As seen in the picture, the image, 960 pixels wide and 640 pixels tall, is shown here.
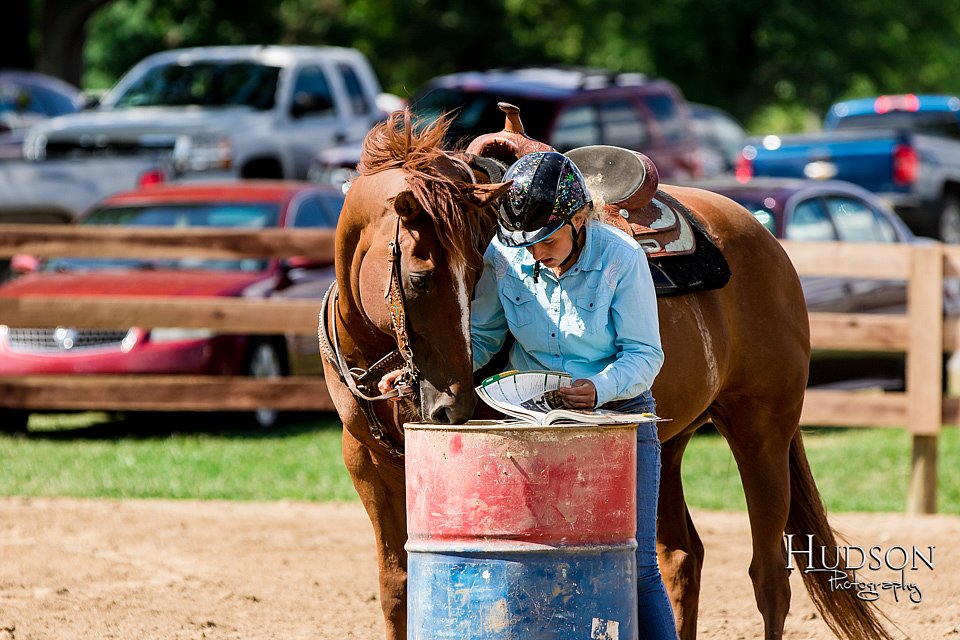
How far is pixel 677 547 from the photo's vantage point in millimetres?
5363

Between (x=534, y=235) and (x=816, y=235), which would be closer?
(x=534, y=235)

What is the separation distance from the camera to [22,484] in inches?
342

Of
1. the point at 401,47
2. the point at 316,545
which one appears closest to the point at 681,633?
the point at 316,545

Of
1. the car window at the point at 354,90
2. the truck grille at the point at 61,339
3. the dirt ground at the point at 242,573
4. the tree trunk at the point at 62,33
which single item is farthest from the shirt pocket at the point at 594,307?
the tree trunk at the point at 62,33

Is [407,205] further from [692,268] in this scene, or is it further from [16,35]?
[16,35]

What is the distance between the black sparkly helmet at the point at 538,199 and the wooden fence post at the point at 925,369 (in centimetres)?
501

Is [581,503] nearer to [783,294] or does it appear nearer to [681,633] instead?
[681,633]

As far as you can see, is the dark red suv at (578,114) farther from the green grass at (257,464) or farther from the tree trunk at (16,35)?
the tree trunk at (16,35)

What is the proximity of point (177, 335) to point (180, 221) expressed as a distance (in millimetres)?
1350

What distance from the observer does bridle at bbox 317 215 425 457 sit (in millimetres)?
3754

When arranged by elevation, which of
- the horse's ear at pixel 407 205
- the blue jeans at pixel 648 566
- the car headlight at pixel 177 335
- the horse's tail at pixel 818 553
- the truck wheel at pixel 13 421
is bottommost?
the truck wheel at pixel 13 421

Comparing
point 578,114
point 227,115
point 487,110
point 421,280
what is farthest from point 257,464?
point 578,114

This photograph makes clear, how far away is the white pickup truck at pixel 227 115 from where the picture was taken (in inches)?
561

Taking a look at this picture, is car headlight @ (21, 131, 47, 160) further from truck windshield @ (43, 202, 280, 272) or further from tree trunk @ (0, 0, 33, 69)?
tree trunk @ (0, 0, 33, 69)
